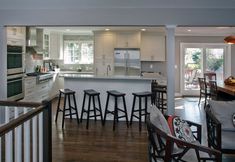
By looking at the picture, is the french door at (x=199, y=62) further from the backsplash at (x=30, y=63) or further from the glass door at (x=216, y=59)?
the backsplash at (x=30, y=63)

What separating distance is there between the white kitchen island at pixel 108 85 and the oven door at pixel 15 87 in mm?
1094

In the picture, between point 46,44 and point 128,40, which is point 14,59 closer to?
point 46,44

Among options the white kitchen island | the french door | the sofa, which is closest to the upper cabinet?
the white kitchen island

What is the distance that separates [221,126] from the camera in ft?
11.6

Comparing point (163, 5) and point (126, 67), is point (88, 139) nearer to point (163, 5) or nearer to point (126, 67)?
point (163, 5)

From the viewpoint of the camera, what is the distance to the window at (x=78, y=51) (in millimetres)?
10328

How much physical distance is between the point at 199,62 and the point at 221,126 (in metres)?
7.26

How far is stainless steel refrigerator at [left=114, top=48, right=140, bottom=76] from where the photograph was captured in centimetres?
895

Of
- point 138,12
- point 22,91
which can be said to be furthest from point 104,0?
point 22,91

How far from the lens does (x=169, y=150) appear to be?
99.7 inches

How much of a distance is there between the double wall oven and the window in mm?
3983

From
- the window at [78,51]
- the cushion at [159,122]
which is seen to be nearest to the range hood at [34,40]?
the window at [78,51]

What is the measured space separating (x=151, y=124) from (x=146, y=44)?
6.67 metres

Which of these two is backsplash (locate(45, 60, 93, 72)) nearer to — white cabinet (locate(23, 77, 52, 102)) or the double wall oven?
white cabinet (locate(23, 77, 52, 102))
